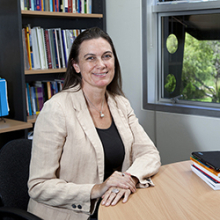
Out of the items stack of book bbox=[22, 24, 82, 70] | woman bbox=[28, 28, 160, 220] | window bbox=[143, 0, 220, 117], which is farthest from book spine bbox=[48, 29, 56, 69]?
woman bbox=[28, 28, 160, 220]

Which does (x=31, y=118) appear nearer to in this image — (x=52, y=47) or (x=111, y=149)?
(x=52, y=47)

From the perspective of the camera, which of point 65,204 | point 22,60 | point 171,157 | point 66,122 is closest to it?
point 65,204

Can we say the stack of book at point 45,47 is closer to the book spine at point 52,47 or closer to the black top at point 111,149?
the book spine at point 52,47

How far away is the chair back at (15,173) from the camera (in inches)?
55.4

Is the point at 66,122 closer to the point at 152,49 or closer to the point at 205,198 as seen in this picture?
the point at 205,198

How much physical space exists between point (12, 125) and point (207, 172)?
152 centimetres

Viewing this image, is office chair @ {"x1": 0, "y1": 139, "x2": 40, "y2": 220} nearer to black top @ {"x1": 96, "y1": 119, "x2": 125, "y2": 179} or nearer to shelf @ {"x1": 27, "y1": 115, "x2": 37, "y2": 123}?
black top @ {"x1": 96, "y1": 119, "x2": 125, "y2": 179}

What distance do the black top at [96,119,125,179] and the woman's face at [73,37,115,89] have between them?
27cm

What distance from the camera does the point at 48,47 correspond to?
266 cm

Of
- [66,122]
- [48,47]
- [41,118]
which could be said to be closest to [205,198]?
[66,122]

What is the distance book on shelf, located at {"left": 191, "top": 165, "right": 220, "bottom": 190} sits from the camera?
4.33 feet

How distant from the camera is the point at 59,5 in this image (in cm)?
271

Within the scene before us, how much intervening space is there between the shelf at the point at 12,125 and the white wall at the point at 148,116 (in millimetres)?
1089

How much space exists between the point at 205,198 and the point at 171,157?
1.53 m
